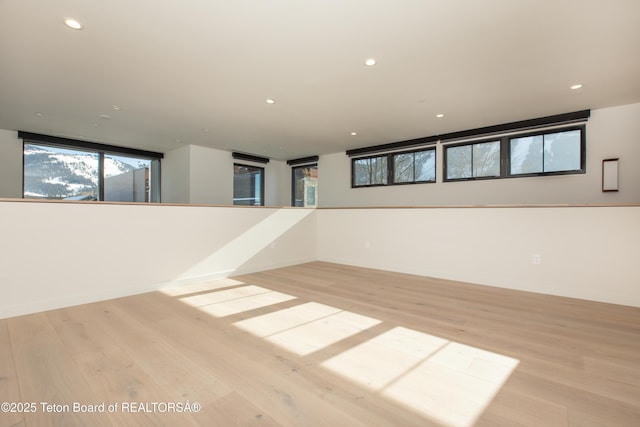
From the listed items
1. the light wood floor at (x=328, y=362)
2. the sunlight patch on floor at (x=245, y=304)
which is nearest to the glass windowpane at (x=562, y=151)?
the light wood floor at (x=328, y=362)

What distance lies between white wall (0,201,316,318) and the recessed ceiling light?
158cm

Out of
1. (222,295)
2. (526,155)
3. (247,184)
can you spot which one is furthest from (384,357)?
(247,184)

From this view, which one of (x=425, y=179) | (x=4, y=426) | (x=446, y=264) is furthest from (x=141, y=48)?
(x=425, y=179)

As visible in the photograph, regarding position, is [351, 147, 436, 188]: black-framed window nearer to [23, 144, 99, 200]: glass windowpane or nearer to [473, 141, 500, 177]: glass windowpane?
[473, 141, 500, 177]: glass windowpane

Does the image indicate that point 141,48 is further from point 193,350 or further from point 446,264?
point 446,264

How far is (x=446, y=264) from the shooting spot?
4117 mm

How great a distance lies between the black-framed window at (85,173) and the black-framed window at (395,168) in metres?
Result: 4.89

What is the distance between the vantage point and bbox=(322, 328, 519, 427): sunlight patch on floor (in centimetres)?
136

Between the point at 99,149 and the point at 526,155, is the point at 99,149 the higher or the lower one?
the higher one

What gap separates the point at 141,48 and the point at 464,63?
300cm

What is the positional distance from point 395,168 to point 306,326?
173 inches

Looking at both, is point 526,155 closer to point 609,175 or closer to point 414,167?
point 609,175

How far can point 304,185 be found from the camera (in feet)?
25.2

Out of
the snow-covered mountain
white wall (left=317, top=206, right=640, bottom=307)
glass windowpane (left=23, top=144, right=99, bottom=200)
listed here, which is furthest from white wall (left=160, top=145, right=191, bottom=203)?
white wall (left=317, top=206, right=640, bottom=307)
